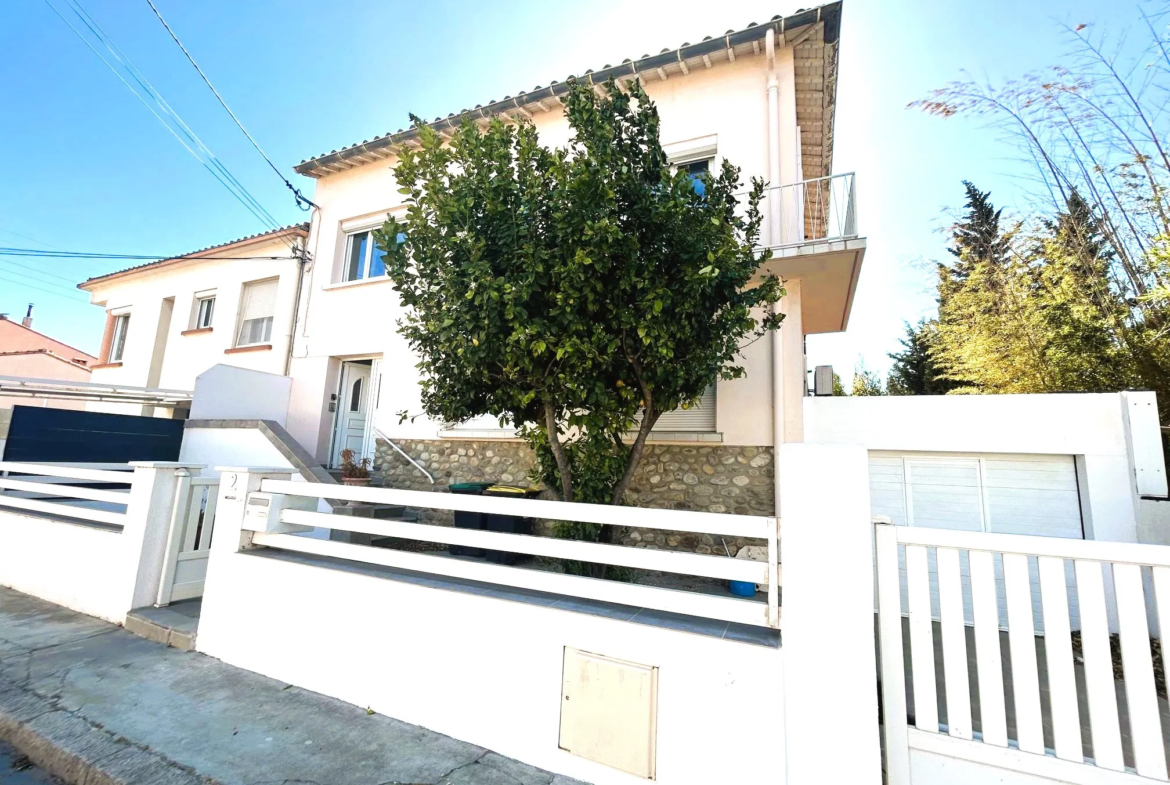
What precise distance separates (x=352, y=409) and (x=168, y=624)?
5.75 metres

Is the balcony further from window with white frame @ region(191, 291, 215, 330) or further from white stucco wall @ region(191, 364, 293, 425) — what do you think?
window with white frame @ region(191, 291, 215, 330)

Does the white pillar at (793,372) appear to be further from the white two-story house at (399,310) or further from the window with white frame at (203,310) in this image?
the window with white frame at (203,310)

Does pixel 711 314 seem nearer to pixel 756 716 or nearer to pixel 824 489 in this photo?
pixel 824 489

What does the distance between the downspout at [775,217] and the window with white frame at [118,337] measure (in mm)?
15872

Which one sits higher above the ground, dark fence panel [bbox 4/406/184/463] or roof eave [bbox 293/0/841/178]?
roof eave [bbox 293/0/841/178]

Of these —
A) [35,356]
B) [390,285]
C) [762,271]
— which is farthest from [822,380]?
[35,356]

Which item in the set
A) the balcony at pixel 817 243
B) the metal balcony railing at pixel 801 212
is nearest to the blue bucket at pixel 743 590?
the balcony at pixel 817 243

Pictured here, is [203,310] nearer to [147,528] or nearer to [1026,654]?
[147,528]

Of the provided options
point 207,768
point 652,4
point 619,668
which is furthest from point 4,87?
point 619,668

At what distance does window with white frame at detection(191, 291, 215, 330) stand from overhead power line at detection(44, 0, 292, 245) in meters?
2.68

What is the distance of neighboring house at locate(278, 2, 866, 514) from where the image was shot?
235 inches

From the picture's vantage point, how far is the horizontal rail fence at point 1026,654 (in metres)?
1.90

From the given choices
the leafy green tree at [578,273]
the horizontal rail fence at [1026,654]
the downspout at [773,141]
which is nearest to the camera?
the horizontal rail fence at [1026,654]

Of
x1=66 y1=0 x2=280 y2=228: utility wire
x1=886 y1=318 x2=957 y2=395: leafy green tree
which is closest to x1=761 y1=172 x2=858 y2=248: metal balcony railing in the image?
x1=66 y1=0 x2=280 y2=228: utility wire
